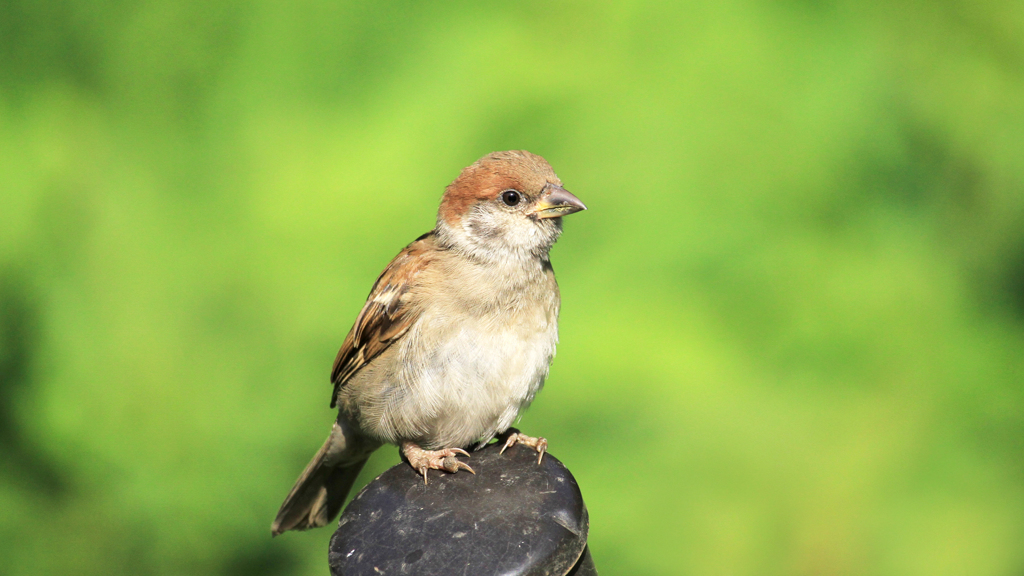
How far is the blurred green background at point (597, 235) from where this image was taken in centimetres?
331

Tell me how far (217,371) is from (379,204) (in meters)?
1.04

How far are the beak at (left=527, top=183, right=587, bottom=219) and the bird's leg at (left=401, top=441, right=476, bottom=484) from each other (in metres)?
0.84

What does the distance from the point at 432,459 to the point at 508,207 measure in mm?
886

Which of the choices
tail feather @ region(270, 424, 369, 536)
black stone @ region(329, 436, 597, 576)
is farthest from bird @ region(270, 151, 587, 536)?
black stone @ region(329, 436, 597, 576)

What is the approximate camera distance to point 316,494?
3059mm

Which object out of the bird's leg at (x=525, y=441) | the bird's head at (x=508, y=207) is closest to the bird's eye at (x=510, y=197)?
the bird's head at (x=508, y=207)

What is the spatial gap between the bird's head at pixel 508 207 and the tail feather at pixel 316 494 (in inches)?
37.8

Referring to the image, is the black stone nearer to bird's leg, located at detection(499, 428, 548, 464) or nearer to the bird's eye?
bird's leg, located at detection(499, 428, 548, 464)

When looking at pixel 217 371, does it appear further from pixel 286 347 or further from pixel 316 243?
pixel 316 243

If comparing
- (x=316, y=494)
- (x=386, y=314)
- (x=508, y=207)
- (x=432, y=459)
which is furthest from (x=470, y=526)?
(x=316, y=494)

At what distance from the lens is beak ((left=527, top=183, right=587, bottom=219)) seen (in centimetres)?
258

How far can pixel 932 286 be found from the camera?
11.4 ft

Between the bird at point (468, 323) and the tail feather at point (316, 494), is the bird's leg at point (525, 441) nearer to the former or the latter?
the bird at point (468, 323)

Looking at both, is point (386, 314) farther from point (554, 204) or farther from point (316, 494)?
point (316, 494)
